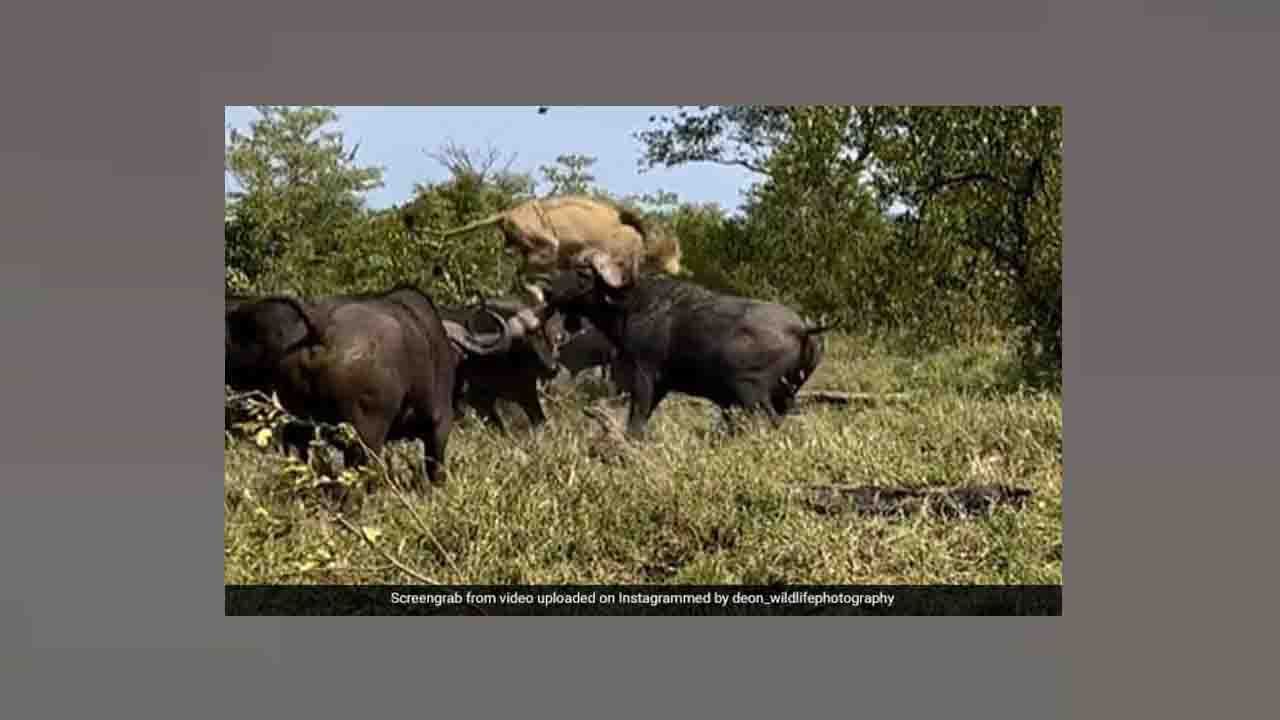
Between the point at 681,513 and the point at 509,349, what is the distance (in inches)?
25.7

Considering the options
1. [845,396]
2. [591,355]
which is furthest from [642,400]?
[845,396]

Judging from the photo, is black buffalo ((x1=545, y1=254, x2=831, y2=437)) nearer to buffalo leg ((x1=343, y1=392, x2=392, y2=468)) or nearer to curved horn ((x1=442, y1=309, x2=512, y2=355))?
curved horn ((x1=442, y1=309, x2=512, y2=355))

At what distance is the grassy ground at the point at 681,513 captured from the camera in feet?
16.4

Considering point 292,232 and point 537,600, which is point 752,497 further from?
point 292,232

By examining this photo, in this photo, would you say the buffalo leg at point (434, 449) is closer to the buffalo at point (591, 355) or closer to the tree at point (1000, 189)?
the buffalo at point (591, 355)

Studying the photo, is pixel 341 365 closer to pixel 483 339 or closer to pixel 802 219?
pixel 483 339

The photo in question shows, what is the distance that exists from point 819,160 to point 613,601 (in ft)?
4.16

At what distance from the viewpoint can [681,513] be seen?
504 cm

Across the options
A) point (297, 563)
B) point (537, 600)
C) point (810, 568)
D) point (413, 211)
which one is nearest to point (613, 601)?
point (537, 600)

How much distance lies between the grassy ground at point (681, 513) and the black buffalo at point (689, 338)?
0.48 feet

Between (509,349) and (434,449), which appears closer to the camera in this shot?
(434,449)

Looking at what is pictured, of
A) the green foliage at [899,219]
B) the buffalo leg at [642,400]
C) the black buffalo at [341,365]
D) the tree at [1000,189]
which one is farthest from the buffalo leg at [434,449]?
the tree at [1000,189]

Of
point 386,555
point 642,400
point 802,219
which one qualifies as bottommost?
point 386,555
